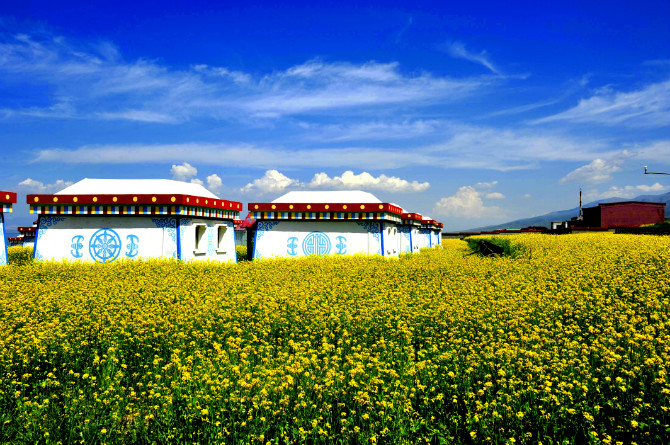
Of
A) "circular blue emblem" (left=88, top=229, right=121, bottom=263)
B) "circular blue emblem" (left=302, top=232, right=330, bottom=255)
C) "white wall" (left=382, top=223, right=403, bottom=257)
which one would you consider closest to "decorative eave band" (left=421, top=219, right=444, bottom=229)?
"white wall" (left=382, top=223, right=403, bottom=257)

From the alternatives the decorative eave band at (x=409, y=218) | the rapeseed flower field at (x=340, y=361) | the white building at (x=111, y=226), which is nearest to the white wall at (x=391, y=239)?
the decorative eave band at (x=409, y=218)

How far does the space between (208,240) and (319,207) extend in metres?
5.52

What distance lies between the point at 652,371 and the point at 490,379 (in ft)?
6.21

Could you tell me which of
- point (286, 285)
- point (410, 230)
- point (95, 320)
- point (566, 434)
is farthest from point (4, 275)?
point (410, 230)

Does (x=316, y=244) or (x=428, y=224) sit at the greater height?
(x=428, y=224)

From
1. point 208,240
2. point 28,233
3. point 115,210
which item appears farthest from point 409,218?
point 28,233

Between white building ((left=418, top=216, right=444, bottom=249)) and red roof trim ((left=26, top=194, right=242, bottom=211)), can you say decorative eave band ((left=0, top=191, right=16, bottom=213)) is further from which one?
white building ((left=418, top=216, right=444, bottom=249))

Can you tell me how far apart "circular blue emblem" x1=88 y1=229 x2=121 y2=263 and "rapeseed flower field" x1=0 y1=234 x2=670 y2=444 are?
19.4 ft

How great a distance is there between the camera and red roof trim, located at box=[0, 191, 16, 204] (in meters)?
18.1

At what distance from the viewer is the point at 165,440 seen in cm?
459

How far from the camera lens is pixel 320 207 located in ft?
70.3

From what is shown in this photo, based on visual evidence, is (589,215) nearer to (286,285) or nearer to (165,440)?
(286,285)

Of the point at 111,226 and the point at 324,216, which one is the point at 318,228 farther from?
the point at 111,226

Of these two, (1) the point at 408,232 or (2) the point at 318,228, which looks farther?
(1) the point at 408,232
